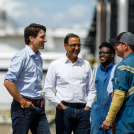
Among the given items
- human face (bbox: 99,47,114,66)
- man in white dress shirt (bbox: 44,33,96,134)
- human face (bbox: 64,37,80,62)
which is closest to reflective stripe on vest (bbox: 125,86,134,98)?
man in white dress shirt (bbox: 44,33,96,134)

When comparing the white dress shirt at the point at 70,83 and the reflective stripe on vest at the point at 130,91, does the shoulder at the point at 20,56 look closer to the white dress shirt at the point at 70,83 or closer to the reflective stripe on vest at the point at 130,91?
the white dress shirt at the point at 70,83

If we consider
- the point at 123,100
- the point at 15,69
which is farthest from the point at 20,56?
the point at 123,100

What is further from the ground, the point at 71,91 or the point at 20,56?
the point at 20,56

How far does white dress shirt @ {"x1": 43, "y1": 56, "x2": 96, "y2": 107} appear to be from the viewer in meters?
4.77

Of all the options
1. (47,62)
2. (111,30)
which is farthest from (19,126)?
(111,30)

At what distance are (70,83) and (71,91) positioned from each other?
0.10 metres

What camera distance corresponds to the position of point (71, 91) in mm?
4773

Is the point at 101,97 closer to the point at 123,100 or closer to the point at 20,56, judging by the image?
the point at 123,100

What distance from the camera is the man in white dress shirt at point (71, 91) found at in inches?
187

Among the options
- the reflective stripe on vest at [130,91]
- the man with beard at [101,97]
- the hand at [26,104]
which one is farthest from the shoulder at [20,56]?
the man with beard at [101,97]

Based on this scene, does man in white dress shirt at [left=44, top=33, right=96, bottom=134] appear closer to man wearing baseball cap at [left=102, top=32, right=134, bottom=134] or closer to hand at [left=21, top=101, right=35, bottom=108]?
hand at [left=21, top=101, right=35, bottom=108]

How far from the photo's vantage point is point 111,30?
1806 cm

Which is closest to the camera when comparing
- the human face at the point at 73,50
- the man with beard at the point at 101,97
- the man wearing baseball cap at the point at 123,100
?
the man wearing baseball cap at the point at 123,100

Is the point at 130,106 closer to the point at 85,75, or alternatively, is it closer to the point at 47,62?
the point at 85,75
